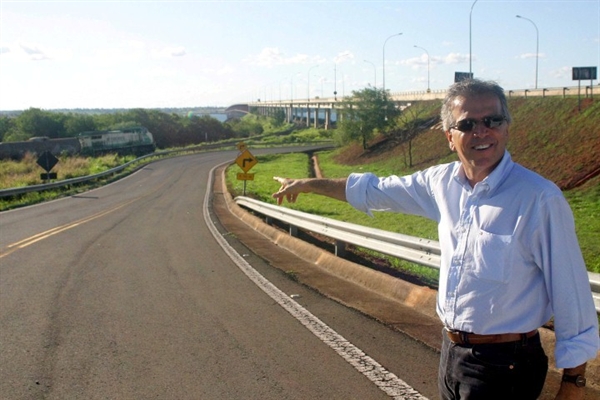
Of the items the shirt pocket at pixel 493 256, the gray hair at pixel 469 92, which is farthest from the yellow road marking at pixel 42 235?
the shirt pocket at pixel 493 256

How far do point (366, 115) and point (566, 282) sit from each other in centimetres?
6454

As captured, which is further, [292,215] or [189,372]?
[292,215]

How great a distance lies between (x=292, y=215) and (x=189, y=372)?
886cm

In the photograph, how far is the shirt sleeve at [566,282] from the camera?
9.83ft

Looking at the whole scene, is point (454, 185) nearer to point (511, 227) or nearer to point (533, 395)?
point (511, 227)

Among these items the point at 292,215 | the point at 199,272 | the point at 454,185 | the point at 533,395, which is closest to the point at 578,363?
the point at 533,395

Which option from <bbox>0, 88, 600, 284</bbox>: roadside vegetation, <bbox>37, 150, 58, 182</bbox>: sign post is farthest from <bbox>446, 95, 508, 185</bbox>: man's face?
<bbox>37, 150, 58, 182</bbox>: sign post

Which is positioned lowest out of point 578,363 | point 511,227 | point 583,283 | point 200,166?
point 200,166

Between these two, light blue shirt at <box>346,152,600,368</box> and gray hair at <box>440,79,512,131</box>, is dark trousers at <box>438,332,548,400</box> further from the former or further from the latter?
gray hair at <box>440,79,512,131</box>

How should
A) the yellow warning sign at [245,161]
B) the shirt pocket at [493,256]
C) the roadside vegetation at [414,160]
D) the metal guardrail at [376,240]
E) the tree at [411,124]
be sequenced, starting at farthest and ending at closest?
the tree at [411,124] < the yellow warning sign at [245,161] < the roadside vegetation at [414,160] < the metal guardrail at [376,240] < the shirt pocket at [493,256]

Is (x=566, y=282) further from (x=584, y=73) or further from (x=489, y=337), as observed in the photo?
(x=584, y=73)

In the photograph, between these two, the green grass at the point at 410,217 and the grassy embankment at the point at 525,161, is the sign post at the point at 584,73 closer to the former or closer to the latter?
the grassy embankment at the point at 525,161

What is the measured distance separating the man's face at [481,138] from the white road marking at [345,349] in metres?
2.63

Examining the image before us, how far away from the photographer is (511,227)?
311 cm
